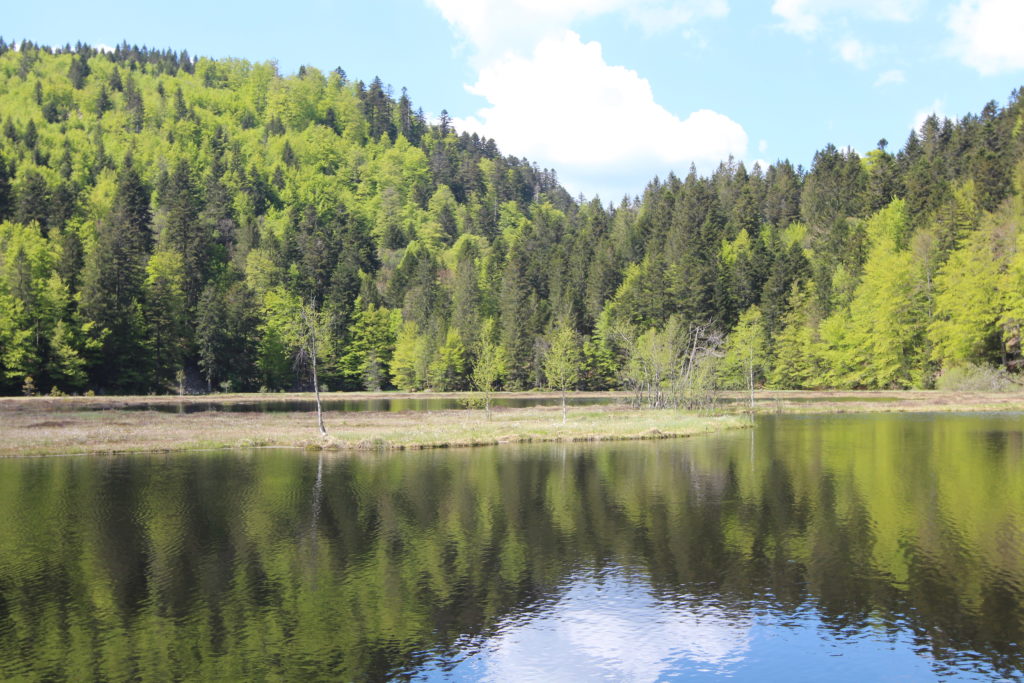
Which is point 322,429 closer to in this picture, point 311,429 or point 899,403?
point 311,429

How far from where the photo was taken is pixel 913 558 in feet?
79.3

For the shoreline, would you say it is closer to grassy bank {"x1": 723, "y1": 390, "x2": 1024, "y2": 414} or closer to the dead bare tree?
grassy bank {"x1": 723, "y1": 390, "x2": 1024, "y2": 414}

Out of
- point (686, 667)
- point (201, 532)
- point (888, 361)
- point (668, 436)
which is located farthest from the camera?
point (888, 361)

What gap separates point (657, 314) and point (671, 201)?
42.5 m

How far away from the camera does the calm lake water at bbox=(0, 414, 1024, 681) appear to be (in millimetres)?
16938

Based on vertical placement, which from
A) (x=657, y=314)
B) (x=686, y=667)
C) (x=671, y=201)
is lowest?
(x=686, y=667)

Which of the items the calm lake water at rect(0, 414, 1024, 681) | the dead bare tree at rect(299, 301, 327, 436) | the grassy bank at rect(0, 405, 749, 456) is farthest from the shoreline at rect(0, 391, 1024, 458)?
the calm lake water at rect(0, 414, 1024, 681)

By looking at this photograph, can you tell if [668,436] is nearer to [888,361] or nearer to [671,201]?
[888,361]

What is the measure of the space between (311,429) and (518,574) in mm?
41853

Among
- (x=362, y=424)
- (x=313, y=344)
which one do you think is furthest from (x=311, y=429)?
(x=313, y=344)

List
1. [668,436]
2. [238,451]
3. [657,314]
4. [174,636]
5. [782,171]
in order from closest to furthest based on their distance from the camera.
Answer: [174,636] → [238,451] → [668,436] → [657,314] → [782,171]

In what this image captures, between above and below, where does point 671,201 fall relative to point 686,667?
above

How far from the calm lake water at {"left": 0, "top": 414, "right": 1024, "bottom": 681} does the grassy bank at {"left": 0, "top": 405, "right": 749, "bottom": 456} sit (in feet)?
39.4

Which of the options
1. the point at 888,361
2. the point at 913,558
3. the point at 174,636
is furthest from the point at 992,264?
the point at 174,636
